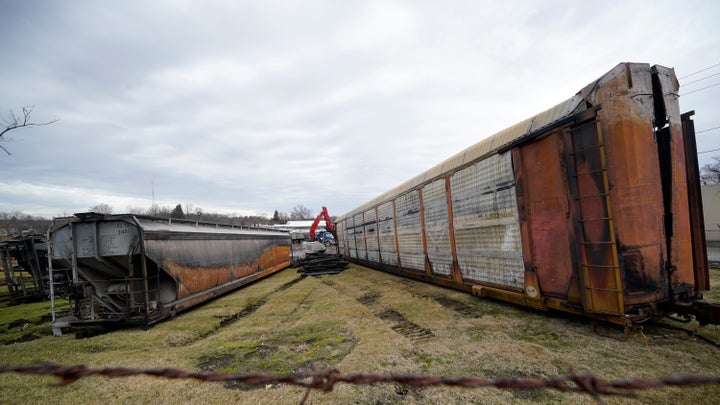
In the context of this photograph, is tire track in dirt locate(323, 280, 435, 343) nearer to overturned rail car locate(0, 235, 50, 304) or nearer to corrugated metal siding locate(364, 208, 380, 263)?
corrugated metal siding locate(364, 208, 380, 263)

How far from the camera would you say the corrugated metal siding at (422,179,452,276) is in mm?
8453

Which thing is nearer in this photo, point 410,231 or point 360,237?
point 410,231

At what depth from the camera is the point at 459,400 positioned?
11.1 feet

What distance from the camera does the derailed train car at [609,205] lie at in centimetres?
451

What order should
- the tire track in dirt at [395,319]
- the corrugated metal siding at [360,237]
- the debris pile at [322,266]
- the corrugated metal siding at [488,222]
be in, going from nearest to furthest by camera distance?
1. the tire track in dirt at [395,319]
2. the corrugated metal siding at [488,222]
3. the debris pile at [322,266]
4. the corrugated metal siding at [360,237]

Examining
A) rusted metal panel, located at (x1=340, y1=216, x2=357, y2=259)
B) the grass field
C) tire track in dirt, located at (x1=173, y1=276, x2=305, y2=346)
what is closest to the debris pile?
rusted metal panel, located at (x1=340, y1=216, x2=357, y2=259)

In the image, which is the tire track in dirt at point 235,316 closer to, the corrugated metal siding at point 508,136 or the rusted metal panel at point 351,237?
the corrugated metal siding at point 508,136

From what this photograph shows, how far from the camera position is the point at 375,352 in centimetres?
470

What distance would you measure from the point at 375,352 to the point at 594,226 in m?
3.82

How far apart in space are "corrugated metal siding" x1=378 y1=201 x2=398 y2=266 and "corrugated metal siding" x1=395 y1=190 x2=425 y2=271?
0.65m

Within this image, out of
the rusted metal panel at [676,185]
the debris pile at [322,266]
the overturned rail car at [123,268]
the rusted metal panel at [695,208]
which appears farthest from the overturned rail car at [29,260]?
the rusted metal panel at [695,208]

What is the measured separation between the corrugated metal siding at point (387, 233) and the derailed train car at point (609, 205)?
6122 mm

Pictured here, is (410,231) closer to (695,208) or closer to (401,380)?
(695,208)

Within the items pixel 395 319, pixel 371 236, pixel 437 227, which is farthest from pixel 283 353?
pixel 371 236
